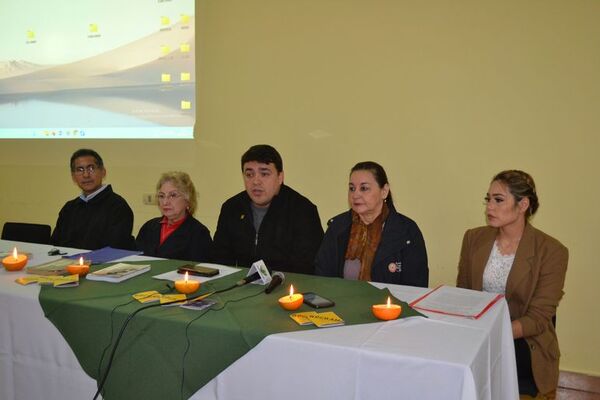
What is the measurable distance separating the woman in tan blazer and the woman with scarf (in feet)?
1.00

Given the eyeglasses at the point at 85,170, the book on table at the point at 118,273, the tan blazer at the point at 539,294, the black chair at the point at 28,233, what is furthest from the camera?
the black chair at the point at 28,233

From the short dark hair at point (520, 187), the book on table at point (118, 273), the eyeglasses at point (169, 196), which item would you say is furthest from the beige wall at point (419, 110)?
the book on table at point (118, 273)

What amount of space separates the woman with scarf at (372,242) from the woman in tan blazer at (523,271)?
304 millimetres

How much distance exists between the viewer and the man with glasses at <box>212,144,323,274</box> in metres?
2.69

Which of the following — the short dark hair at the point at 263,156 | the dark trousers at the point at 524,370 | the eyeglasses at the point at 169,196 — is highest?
the short dark hair at the point at 263,156

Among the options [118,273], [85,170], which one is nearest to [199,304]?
[118,273]

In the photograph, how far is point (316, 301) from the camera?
1659 millimetres

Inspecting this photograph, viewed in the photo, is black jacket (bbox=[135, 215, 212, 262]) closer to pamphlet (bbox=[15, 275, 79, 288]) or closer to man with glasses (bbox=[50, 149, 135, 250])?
man with glasses (bbox=[50, 149, 135, 250])

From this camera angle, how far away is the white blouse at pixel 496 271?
2.30m

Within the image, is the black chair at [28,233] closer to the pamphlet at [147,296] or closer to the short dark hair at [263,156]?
the short dark hair at [263,156]

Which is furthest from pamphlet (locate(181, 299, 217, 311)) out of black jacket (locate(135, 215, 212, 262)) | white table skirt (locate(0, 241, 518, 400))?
black jacket (locate(135, 215, 212, 262))

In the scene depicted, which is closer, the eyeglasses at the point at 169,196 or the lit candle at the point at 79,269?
the lit candle at the point at 79,269

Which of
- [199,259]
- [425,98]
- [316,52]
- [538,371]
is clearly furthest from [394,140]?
[538,371]

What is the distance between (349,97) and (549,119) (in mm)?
1209
